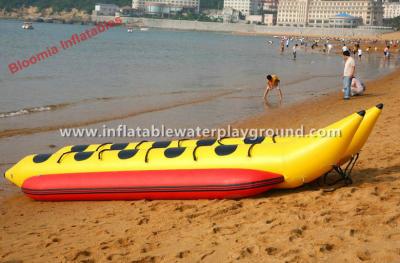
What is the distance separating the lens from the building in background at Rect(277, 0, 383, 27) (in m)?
126

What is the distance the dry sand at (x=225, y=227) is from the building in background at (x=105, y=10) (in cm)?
16467

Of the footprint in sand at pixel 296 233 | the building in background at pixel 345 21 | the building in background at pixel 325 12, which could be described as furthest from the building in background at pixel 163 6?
the footprint in sand at pixel 296 233

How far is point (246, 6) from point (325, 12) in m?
40.8

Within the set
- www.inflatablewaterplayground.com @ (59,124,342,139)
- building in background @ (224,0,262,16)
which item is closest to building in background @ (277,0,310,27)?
building in background @ (224,0,262,16)

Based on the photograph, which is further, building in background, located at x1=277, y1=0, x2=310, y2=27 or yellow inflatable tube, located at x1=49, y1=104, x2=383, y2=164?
building in background, located at x1=277, y1=0, x2=310, y2=27

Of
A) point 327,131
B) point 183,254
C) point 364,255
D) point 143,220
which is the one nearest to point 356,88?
point 327,131

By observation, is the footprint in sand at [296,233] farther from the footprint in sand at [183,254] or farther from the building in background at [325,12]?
the building in background at [325,12]

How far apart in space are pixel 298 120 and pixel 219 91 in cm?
634

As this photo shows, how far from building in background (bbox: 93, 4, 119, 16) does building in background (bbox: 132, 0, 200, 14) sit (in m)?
6.68

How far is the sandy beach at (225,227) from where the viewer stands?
379 centimetres

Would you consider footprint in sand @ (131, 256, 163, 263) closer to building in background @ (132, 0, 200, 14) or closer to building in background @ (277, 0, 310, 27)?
building in background @ (277, 0, 310, 27)

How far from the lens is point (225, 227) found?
442 cm

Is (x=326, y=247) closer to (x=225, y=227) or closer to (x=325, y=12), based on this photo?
(x=225, y=227)

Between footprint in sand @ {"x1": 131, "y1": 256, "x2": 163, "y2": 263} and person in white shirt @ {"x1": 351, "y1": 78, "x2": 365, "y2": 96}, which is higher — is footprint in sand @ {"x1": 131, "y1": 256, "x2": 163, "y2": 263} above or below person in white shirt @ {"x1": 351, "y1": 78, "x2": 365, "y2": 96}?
below
